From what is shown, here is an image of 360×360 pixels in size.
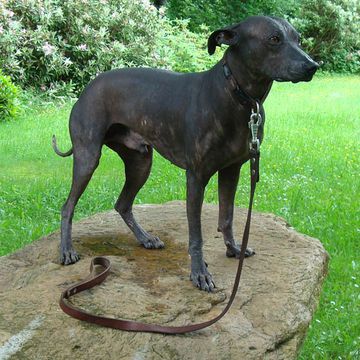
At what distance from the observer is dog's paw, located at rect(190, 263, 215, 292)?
3984mm

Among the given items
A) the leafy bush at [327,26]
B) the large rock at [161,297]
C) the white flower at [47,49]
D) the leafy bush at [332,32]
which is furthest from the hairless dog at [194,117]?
the leafy bush at [332,32]

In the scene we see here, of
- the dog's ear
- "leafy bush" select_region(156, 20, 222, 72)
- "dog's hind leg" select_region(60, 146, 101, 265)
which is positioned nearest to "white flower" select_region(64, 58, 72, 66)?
"leafy bush" select_region(156, 20, 222, 72)

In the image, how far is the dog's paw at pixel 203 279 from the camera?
3.98 metres

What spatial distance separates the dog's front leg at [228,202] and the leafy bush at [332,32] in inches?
734

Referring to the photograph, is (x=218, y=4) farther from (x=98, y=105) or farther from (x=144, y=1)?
(x=98, y=105)

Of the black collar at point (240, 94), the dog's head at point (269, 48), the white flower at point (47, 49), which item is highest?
the dog's head at point (269, 48)

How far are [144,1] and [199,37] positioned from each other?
13.0 ft

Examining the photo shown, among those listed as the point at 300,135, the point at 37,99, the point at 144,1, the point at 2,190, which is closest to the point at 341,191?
the point at 300,135

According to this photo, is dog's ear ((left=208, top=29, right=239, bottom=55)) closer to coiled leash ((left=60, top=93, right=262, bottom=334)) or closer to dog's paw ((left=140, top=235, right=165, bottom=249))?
coiled leash ((left=60, top=93, right=262, bottom=334))

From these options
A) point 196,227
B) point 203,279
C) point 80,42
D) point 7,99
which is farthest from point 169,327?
point 80,42

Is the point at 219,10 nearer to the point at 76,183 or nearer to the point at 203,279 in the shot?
the point at 76,183

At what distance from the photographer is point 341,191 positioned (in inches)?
308

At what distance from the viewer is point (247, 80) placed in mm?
3705

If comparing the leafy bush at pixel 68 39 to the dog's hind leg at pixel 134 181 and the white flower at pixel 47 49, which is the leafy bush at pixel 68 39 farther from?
the dog's hind leg at pixel 134 181
